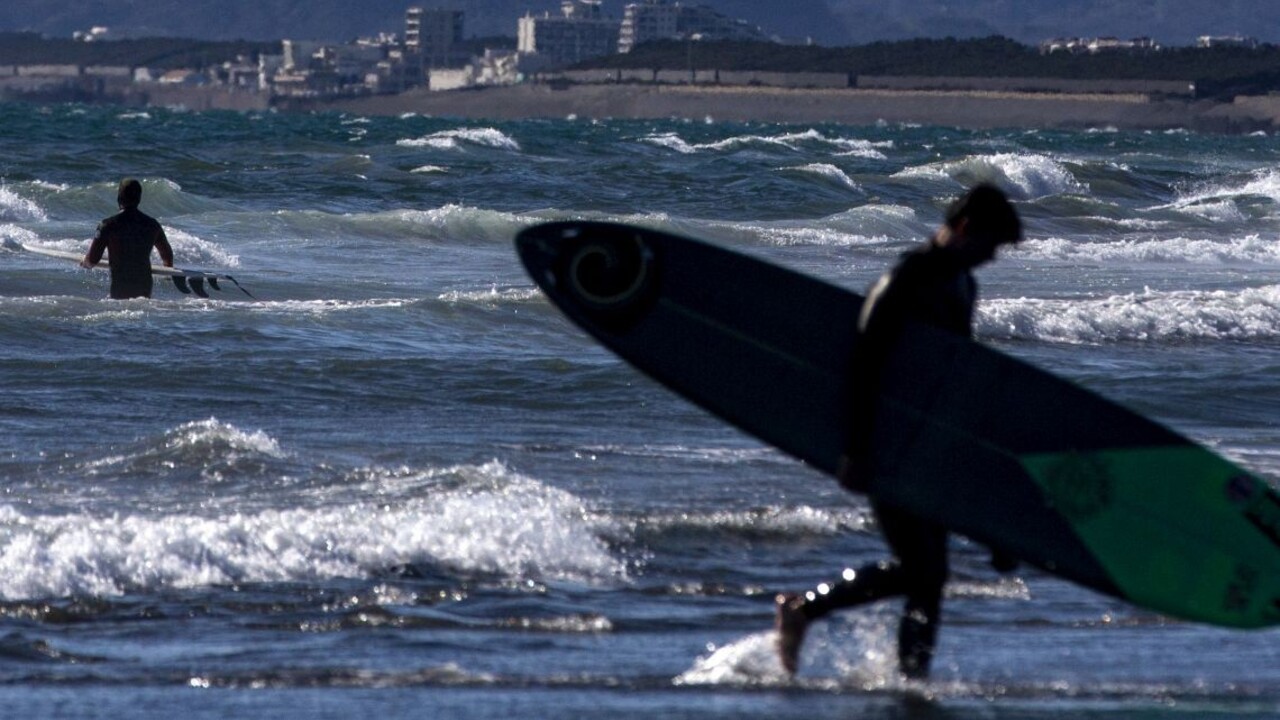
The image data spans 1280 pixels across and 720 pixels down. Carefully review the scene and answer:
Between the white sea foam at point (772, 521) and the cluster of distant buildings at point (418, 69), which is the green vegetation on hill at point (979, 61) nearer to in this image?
the cluster of distant buildings at point (418, 69)

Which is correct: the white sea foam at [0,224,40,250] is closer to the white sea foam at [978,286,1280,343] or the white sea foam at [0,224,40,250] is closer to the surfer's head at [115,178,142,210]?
the surfer's head at [115,178,142,210]

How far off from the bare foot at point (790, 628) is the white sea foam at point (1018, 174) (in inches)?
1256

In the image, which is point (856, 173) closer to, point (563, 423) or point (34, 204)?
point (34, 204)

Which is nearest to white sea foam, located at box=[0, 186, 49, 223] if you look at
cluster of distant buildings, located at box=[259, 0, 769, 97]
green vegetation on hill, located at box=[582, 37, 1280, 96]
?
green vegetation on hill, located at box=[582, 37, 1280, 96]

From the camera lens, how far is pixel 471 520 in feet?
21.4

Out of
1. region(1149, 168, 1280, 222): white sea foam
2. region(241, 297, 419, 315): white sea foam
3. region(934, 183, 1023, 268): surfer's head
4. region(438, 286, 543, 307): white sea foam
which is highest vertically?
region(934, 183, 1023, 268): surfer's head

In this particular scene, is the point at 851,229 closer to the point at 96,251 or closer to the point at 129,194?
the point at 129,194

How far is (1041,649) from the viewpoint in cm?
519

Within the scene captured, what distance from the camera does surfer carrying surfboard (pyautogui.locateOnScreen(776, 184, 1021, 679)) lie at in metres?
4.42

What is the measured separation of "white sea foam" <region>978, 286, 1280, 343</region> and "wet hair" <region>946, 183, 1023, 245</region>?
30.3 ft

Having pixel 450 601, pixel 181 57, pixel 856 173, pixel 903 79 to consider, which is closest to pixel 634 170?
pixel 856 173

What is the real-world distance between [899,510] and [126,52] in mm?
152025

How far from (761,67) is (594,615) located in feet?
378

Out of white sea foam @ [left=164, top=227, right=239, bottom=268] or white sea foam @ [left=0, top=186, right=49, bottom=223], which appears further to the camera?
white sea foam @ [left=0, top=186, right=49, bottom=223]
